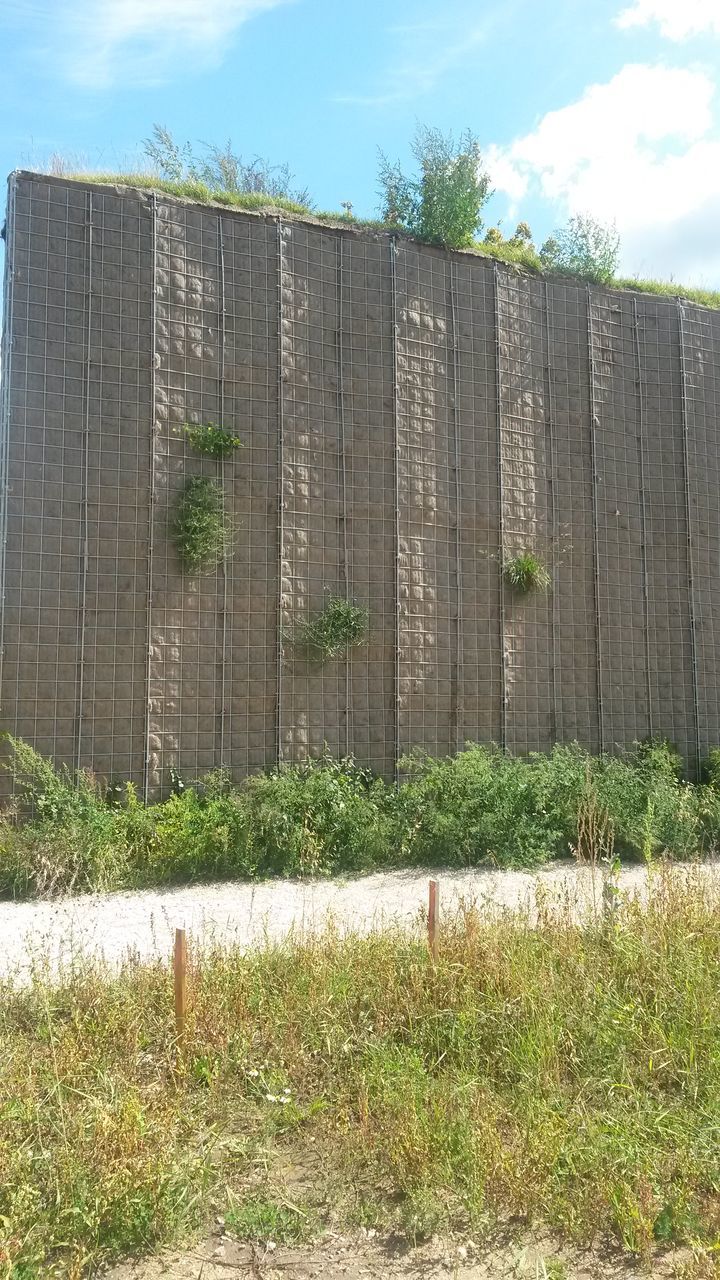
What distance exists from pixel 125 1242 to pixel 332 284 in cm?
949

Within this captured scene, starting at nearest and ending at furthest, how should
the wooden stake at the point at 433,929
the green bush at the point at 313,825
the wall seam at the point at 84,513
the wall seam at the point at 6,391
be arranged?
the wooden stake at the point at 433,929
the green bush at the point at 313,825
the wall seam at the point at 6,391
the wall seam at the point at 84,513

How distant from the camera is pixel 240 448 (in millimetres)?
9695

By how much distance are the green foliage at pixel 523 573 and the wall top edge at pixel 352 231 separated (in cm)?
360

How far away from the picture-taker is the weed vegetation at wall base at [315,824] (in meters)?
7.75

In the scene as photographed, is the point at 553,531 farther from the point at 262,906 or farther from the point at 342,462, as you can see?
the point at 262,906

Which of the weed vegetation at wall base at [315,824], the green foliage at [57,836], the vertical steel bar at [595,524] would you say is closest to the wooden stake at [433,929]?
the weed vegetation at wall base at [315,824]

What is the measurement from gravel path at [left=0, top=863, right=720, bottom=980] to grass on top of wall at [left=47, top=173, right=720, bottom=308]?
6874 mm

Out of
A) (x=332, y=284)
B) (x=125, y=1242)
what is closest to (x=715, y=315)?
(x=332, y=284)

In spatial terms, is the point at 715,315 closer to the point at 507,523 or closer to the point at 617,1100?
the point at 507,523

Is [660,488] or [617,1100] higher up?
[660,488]

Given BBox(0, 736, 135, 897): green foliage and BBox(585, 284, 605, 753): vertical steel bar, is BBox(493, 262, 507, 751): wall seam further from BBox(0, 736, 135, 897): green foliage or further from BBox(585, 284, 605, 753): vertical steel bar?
BBox(0, 736, 135, 897): green foliage

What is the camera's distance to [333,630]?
986cm

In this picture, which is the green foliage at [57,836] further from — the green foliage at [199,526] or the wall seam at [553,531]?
the wall seam at [553,531]

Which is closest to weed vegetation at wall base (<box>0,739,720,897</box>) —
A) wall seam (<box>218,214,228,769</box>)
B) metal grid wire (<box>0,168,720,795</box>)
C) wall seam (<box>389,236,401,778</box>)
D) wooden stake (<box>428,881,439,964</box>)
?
metal grid wire (<box>0,168,720,795</box>)
